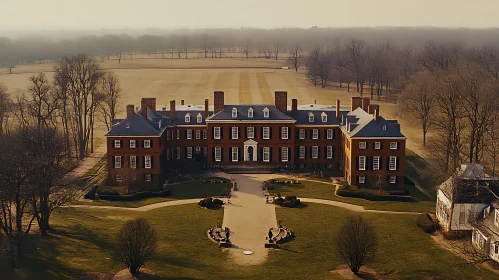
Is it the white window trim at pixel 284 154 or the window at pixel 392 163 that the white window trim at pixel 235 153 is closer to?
the white window trim at pixel 284 154

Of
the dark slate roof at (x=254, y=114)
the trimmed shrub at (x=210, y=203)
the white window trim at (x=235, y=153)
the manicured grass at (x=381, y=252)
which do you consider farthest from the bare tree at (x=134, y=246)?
the dark slate roof at (x=254, y=114)

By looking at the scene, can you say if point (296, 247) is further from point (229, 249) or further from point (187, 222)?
point (187, 222)

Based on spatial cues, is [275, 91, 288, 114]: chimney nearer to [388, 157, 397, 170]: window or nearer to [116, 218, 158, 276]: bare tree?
[388, 157, 397, 170]: window

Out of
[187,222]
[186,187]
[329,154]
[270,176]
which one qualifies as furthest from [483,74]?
[187,222]

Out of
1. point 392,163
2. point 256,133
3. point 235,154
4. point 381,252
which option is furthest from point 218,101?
point 381,252

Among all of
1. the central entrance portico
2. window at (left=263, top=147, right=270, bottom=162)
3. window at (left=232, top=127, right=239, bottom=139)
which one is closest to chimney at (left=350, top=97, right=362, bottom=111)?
window at (left=263, top=147, right=270, bottom=162)

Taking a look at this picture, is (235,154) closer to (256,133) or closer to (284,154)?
(256,133)
